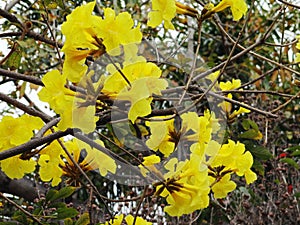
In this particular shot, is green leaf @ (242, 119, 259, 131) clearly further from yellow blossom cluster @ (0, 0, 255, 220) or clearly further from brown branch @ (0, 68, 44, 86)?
brown branch @ (0, 68, 44, 86)

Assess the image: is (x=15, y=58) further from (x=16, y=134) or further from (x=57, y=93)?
(x=57, y=93)

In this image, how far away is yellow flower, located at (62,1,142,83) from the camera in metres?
0.58

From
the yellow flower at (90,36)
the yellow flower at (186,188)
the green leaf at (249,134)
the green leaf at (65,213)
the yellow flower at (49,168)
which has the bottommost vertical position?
the green leaf at (65,213)

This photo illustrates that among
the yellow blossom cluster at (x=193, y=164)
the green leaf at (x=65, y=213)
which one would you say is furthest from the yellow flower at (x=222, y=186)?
the green leaf at (x=65, y=213)

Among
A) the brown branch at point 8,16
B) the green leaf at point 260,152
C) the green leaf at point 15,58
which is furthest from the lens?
the green leaf at point 260,152

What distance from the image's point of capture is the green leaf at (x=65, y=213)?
1067 mm

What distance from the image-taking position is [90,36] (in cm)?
60

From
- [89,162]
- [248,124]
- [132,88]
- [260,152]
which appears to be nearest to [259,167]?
[260,152]

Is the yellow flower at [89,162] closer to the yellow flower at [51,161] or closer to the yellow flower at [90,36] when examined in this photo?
the yellow flower at [51,161]

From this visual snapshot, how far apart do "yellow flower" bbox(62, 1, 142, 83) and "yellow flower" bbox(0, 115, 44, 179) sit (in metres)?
0.21

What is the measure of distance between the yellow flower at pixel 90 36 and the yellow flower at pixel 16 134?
0.21m

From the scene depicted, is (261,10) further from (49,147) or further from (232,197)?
(49,147)

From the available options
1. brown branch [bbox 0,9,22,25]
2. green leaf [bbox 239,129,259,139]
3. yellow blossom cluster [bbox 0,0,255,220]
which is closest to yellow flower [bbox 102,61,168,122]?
yellow blossom cluster [bbox 0,0,255,220]

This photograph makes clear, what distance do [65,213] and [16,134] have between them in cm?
35
